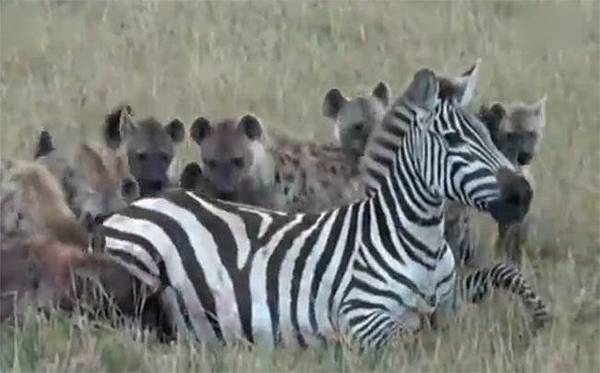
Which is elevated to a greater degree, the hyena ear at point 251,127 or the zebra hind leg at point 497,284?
the hyena ear at point 251,127

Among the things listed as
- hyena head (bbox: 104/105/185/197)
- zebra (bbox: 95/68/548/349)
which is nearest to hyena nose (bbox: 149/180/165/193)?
hyena head (bbox: 104/105/185/197)

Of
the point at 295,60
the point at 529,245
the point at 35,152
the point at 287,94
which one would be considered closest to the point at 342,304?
the point at 529,245

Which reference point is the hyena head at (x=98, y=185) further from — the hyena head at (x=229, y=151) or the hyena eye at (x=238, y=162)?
the hyena eye at (x=238, y=162)

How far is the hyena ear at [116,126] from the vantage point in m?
10.9

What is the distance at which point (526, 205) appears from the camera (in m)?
8.40

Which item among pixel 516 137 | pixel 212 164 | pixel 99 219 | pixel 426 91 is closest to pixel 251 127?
pixel 212 164

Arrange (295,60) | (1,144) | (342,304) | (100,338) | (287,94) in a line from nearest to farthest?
(100,338)
(342,304)
(1,144)
(287,94)
(295,60)

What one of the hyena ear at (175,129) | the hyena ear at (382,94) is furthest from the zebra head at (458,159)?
the hyena ear at (382,94)

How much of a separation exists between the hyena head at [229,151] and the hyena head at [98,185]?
18.1 inches

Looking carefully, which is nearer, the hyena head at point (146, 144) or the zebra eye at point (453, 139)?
the zebra eye at point (453, 139)

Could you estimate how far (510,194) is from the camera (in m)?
8.25

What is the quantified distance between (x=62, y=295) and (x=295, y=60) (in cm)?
709

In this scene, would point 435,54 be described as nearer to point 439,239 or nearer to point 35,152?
point 35,152

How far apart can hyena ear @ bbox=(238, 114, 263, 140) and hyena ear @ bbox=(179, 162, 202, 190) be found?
48 centimetres
